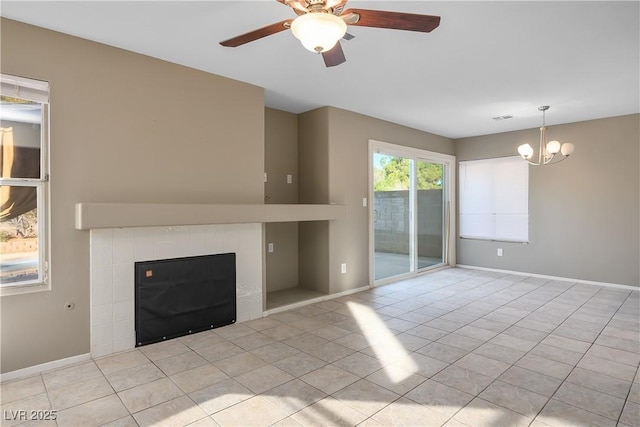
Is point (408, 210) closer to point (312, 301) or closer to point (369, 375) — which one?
point (312, 301)

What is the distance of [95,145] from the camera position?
112 inches

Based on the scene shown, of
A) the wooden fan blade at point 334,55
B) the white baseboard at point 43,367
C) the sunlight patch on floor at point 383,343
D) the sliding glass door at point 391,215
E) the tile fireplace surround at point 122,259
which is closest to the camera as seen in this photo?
the wooden fan blade at point 334,55

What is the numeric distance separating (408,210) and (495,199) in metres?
1.75

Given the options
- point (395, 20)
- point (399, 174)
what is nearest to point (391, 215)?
point (399, 174)

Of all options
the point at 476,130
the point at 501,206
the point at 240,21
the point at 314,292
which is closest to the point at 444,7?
the point at 240,21

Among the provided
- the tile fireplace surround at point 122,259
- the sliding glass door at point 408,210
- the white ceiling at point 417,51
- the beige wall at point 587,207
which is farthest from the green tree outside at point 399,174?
the tile fireplace surround at point 122,259

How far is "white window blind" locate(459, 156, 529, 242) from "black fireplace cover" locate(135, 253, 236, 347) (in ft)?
16.0

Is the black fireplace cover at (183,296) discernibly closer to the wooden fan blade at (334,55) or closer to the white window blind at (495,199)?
the wooden fan blade at (334,55)

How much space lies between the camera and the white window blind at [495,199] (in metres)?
6.04

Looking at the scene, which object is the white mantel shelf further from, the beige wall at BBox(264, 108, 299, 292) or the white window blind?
the white window blind

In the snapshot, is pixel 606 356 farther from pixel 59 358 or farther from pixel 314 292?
pixel 59 358

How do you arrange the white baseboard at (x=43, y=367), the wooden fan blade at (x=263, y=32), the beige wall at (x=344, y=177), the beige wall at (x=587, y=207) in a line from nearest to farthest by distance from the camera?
the wooden fan blade at (x=263, y=32) < the white baseboard at (x=43, y=367) < the beige wall at (x=344, y=177) < the beige wall at (x=587, y=207)

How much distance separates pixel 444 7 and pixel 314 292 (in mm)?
3566

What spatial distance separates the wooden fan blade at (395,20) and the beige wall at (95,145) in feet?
7.04
